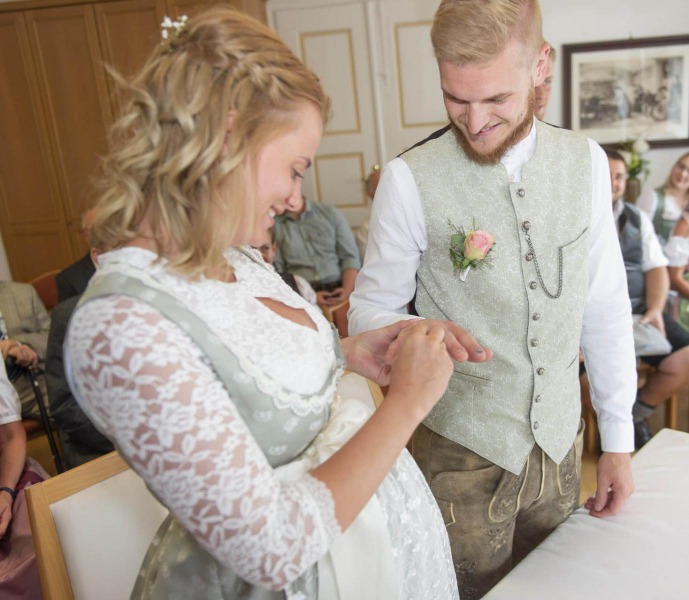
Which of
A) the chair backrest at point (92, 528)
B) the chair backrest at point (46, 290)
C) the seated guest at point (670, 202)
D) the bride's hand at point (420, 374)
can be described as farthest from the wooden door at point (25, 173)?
the bride's hand at point (420, 374)

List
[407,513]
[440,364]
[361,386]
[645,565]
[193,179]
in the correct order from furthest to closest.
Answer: [361,386], [645,565], [407,513], [440,364], [193,179]

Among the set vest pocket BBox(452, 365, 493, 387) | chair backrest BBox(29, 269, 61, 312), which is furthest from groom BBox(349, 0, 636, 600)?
chair backrest BBox(29, 269, 61, 312)

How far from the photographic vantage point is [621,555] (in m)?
1.33

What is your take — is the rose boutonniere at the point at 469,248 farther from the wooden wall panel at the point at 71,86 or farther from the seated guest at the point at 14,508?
the wooden wall panel at the point at 71,86

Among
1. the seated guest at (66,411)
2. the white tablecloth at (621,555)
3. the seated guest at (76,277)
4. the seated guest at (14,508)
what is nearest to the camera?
the white tablecloth at (621,555)

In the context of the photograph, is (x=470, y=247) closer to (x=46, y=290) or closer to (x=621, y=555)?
(x=621, y=555)

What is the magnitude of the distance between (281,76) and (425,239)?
0.63 m

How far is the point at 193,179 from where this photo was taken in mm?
748

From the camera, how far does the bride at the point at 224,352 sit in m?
0.69

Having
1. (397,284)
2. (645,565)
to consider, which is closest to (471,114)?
(397,284)

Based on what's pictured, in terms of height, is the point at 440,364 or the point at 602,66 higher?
the point at 602,66

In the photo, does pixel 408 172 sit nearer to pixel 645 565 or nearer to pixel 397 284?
pixel 397 284

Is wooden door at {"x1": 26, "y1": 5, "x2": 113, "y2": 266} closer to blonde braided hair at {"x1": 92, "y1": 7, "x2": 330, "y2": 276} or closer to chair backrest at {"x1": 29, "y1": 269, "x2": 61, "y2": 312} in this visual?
chair backrest at {"x1": 29, "y1": 269, "x2": 61, "y2": 312}

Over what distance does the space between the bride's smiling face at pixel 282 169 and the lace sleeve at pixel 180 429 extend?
20 cm
